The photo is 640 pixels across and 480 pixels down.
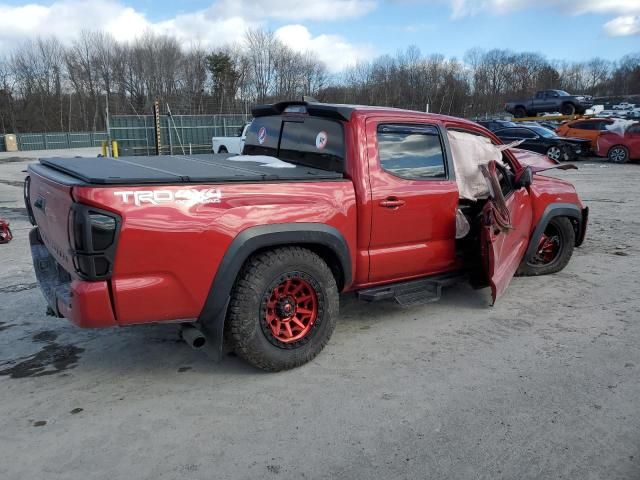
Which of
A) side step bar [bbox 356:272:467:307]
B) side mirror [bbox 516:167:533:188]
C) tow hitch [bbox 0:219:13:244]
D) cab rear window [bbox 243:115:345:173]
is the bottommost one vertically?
tow hitch [bbox 0:219:13:244]

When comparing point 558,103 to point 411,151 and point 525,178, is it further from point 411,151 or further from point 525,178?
point 411,151

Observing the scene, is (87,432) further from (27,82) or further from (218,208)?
(27,82)

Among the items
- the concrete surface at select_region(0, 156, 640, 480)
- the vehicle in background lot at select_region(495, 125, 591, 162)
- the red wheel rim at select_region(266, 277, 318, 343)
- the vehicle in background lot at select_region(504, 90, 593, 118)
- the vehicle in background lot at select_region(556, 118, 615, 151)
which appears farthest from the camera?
the vehicle in background lot at select_region(504, 90, 593, 118)

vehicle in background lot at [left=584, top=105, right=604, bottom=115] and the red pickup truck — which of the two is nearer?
the red pickup truck

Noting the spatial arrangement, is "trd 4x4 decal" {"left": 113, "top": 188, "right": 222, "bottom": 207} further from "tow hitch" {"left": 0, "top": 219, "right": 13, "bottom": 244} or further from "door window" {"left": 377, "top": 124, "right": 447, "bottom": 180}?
"tow hitch" {"left": 0, "top": 219, "right": 13, "bottom": 244}

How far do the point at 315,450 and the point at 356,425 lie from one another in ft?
1.11

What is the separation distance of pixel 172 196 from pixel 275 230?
2.44 feet

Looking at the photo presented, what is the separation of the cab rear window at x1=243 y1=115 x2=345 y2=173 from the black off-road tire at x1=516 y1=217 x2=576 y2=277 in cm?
298

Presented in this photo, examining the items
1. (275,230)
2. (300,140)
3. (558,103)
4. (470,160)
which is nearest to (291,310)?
(275,230)

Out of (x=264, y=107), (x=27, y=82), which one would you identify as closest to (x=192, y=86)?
(x=27, y=82)

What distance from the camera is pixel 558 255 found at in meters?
6.23

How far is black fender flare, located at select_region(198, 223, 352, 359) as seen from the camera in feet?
11.2

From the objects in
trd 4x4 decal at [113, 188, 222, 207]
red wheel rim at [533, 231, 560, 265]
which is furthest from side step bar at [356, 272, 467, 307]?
red wheel rim at [533, 231, 560, 265]

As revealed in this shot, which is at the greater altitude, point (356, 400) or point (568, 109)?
point (568, 109)
